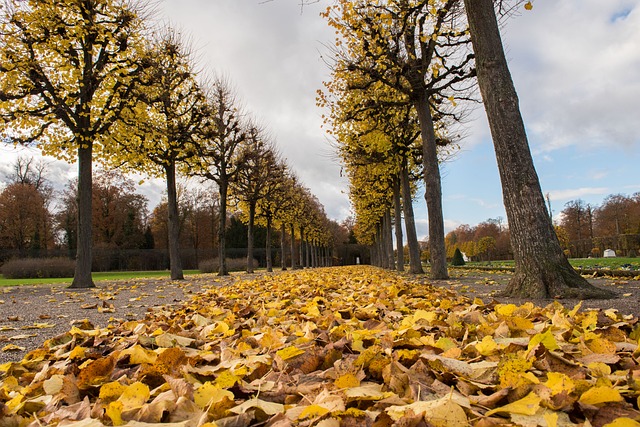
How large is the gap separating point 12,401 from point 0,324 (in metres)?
3.59

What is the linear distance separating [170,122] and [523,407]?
15557mm

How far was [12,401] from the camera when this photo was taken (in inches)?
61.2

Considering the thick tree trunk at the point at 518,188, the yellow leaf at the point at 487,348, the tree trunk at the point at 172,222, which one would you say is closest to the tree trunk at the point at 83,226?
the tree trunk at the point at 172,222

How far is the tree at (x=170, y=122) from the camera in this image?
12.9 meters

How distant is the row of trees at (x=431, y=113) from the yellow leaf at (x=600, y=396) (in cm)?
375

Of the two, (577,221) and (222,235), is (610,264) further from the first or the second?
(577,221)

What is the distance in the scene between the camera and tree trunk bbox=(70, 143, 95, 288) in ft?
35.2

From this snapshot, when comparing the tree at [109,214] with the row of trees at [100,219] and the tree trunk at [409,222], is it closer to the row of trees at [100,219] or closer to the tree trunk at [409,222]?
the row of trees at [100,219]

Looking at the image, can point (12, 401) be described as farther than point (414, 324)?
No

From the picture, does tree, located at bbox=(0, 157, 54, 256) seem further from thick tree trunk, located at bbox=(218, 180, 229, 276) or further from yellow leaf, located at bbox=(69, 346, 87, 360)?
yellow leaf, located at bbox=(69, 346, 87, 360)

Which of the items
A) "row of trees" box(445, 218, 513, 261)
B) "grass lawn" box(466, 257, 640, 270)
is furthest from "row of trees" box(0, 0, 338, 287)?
"row of trees" box(445, 218, 513, 261)

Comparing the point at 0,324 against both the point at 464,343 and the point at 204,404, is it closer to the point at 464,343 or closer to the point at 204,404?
the point at 204,404

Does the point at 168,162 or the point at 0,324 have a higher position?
the point at 168,162

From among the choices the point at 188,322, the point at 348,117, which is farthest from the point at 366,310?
the point at 348,117
